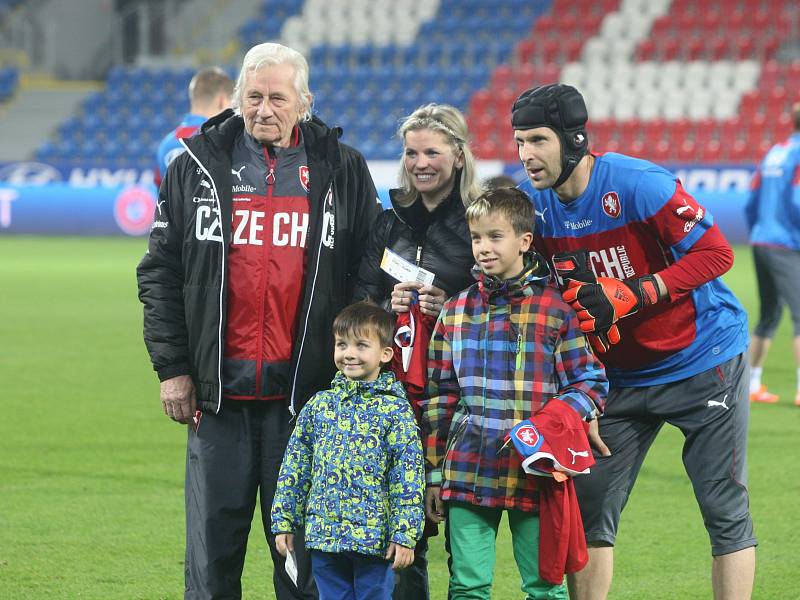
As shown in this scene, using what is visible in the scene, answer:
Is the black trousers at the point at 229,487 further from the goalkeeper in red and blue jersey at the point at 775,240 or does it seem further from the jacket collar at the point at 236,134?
the goalkeeper in red and blue jersey at the point at 775,240

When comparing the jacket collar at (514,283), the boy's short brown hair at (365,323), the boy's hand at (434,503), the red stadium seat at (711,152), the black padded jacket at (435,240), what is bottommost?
the boy's hand at (434,503)

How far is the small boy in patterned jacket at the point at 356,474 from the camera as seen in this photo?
413cm

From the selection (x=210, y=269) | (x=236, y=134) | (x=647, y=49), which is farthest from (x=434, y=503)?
(x=647, y=49)

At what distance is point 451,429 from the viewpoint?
4273mm

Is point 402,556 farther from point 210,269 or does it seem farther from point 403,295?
point 210,269

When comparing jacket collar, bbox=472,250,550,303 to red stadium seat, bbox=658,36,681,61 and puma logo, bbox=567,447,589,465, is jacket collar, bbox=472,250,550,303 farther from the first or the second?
red stadium seat, bbox=658,36,681,61

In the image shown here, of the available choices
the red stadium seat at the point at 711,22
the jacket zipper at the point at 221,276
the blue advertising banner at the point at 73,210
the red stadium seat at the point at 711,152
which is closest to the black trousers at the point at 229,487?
the jacket zipper at the point at 221,276

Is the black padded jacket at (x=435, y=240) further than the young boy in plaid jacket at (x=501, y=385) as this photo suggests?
Yes

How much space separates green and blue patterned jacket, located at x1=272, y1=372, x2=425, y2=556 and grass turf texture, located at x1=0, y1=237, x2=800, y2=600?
138 cm

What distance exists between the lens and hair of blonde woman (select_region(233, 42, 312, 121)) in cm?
446

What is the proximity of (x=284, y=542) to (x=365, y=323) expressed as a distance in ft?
2.53

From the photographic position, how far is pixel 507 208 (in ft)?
13.8

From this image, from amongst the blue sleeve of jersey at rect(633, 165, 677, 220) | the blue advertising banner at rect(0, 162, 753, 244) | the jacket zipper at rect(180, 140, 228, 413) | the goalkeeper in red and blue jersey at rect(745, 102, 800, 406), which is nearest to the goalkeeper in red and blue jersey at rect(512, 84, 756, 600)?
the blue sleeve of jersey at rect(633, 165, 677, 220)

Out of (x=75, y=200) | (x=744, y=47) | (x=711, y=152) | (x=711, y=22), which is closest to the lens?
(x=711, y=152)
